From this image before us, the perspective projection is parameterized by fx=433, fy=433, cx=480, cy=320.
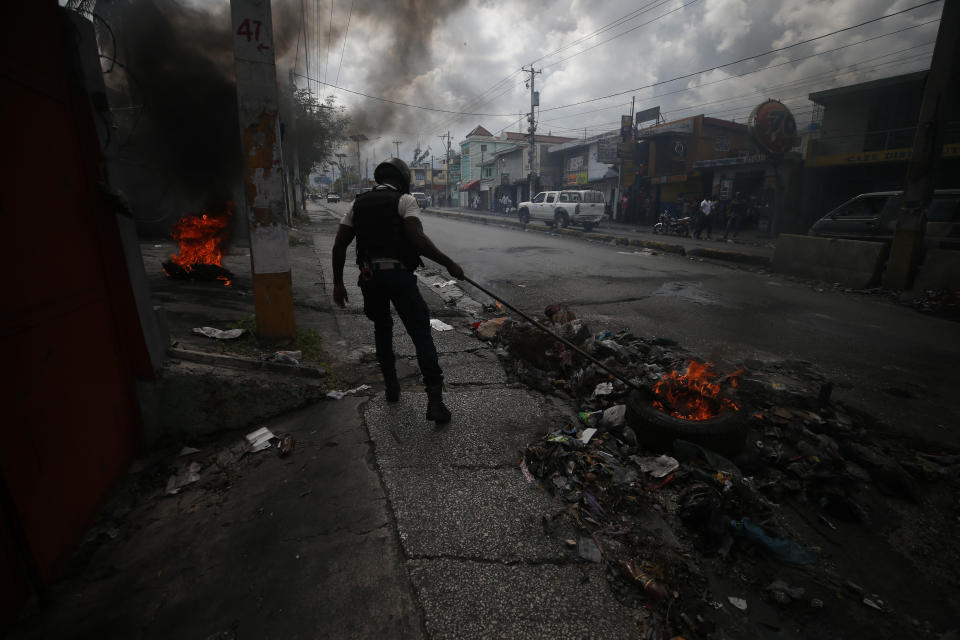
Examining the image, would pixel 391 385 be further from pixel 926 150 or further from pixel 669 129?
pixel 669 129

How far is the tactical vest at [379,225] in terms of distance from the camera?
2.79m

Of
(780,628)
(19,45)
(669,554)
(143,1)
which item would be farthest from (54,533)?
(143,1)

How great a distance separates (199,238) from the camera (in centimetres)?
631

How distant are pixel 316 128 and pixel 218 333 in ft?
58.0

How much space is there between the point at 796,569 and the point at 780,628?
0.38m

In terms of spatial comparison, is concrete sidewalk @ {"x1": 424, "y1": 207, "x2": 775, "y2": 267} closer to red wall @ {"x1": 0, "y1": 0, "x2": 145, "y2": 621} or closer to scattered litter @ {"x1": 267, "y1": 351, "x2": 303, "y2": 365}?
scattered litter @ {"x1": 267, "y1": 351, "x2": 303, "y2": 365}

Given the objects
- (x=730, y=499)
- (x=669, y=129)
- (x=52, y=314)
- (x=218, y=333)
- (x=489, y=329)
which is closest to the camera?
(x=52, y=314)

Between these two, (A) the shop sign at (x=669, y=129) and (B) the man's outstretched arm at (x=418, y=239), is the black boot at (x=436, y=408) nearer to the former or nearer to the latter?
(B) the man's outstretched arm at (x=418, y=239)

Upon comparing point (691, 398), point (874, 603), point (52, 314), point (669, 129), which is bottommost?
point (874, 603)

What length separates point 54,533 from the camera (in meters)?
1.94

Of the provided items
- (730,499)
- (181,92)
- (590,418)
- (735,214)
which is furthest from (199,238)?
(735,214)

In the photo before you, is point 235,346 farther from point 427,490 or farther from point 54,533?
point 427,490

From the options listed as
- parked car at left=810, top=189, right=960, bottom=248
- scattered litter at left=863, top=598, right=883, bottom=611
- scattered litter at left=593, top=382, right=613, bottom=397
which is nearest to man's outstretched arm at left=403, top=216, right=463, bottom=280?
scattered litter at left=593, top=382, right=613, bottom=397

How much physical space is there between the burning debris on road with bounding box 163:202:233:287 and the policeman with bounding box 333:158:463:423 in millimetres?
3977
